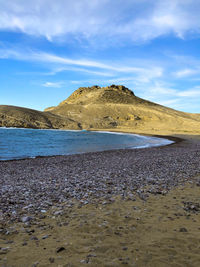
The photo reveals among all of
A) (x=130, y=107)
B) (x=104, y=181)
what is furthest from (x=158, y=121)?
(x=104, y=181)

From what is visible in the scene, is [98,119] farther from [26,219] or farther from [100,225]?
[100,225]

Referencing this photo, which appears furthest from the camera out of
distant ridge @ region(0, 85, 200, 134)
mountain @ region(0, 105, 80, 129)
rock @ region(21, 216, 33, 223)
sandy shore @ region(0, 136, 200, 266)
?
distant ridge @ region(0, 85, 200, 134)

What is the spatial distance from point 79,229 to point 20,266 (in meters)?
2.11

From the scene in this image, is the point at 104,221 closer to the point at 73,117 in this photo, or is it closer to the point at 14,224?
the point at 14,224

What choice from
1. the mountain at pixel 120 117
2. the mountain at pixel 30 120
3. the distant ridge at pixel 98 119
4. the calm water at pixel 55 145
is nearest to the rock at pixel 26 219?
the calm water at pixel 55 145

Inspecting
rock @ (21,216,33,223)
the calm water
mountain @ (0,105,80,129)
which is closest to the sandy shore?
rock @ (21,216,33,223)

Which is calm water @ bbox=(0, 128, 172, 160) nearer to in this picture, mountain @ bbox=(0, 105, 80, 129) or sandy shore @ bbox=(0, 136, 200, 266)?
sandy shore @ bbox=(0, 136, 200, 266)

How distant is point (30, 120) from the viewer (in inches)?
5659

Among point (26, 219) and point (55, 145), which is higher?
point (26, 219)

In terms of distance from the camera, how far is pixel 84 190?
1045 cm

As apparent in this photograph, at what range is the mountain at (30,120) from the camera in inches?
5490

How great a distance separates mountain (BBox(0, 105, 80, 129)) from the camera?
139 metres

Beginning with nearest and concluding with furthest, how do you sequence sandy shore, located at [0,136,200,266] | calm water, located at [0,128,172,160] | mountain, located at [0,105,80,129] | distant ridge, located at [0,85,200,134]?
sandy shore, located at [0,136,200,266] → calm water, located at [0,128,172,160] → mountain, located at [0,105,80,129] → distant ridge, located at [0,85,200,134]

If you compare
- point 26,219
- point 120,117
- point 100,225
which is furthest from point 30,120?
point 100,225
